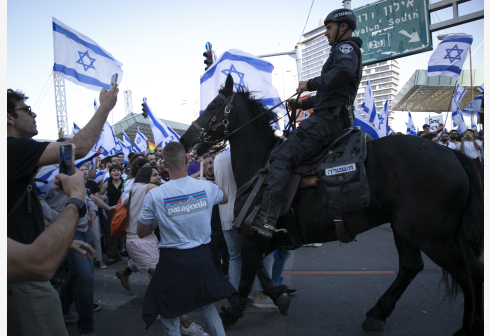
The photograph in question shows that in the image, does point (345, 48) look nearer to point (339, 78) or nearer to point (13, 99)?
point (339, 78)

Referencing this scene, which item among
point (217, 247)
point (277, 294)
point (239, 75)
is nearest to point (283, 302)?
point (277, 294)

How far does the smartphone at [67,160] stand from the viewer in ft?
5.64

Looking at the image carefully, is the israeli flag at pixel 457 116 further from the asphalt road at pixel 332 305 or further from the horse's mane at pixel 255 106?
the horse's mane at pixel 255 106

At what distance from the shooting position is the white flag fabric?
5031 millimetres

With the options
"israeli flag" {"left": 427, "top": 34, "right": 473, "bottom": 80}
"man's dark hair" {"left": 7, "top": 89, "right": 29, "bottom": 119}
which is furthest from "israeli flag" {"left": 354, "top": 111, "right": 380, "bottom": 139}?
"man's dark hair" {"left": 7, "top": 89, "right": 29, "bottom": 119}

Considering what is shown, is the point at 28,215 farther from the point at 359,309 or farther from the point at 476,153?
the point at 476,153

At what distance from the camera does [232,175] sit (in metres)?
4.61

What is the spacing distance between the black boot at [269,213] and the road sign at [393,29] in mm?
12192

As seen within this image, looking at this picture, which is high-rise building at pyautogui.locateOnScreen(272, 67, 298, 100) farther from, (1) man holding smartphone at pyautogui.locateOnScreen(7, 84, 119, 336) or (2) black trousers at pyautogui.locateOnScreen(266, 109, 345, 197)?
(1) man holding smartphone at pyautogui.locateOnScreen(7, 84, 119, 336)

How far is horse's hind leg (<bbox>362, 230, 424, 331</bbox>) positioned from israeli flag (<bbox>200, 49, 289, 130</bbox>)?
466 centimetres

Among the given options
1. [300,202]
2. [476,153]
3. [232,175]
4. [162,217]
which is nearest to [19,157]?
[162,217]

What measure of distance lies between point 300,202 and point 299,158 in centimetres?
44

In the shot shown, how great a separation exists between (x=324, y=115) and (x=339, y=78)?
411 millimetres

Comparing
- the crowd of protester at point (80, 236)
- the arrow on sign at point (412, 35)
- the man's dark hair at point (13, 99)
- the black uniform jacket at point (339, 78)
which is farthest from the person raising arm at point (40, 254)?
the arrow on sign at point (412, 35)
